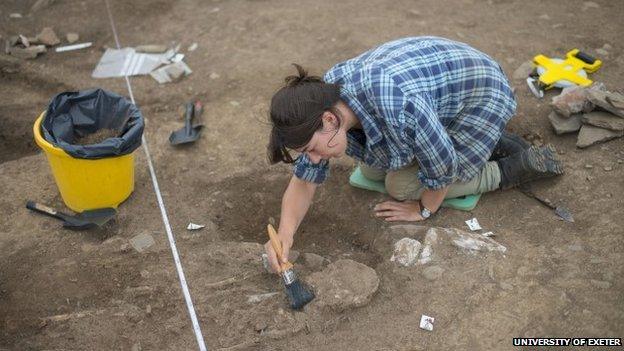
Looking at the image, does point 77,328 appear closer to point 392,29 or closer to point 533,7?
point 392,29

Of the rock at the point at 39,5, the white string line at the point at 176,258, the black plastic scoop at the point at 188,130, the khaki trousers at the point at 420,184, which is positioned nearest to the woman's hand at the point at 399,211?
the khaki trousers at the point at 420,184

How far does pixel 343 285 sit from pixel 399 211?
67 cm

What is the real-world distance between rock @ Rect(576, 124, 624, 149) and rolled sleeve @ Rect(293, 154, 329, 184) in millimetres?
1699

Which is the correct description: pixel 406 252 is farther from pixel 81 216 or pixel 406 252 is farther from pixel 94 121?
pixel 94 121

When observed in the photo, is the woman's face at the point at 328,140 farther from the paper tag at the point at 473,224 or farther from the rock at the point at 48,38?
the rock at the point at 48,38

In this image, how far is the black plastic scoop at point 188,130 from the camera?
359 centimetres

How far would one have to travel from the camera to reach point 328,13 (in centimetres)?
487

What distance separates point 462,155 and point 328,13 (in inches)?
103

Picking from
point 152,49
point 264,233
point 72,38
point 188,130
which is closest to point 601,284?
point 264,233

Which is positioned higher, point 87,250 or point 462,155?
point 462,155

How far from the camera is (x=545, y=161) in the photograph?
296cm

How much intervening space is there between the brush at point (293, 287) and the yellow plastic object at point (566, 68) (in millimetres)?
2346

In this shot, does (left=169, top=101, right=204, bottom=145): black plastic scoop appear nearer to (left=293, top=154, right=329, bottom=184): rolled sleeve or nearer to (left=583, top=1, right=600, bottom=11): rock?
(left=293, top=154, right=329, bottom=184): rolled sleeve

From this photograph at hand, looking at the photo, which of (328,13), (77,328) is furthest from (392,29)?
(77,328)
